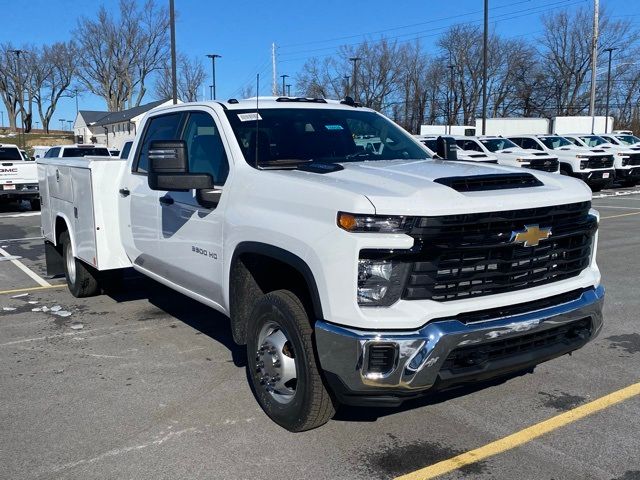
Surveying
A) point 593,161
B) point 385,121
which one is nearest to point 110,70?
point 593,161

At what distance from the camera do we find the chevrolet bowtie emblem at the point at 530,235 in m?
3.36

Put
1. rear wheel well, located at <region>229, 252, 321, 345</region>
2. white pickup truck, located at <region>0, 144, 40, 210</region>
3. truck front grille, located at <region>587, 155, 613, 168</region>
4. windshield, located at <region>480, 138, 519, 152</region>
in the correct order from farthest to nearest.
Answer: windshield, located at <region>480, 138, 519, 152</region> → truck front grille, located at <region>587, 155, 613, 168</region> → white pickup truck, located at <region>0, 144, 40, 210</region> → rear wheel well, located at <region>229, 252, 321, 345</region>

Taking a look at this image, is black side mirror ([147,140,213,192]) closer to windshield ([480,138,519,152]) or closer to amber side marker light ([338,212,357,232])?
amber side marker light ([338,212,357,232])

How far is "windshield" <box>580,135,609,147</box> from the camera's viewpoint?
2442 cm

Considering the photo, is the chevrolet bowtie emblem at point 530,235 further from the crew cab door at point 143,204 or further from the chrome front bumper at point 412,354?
the crew cab door at point 143,204

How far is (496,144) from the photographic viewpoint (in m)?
22.0

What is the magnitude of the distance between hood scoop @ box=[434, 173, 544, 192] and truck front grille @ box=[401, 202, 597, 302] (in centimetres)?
22

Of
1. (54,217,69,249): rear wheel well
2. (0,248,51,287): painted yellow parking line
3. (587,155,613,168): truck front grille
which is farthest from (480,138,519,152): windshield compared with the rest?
(54,217,69,249): rear wheel well

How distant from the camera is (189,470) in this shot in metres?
3.40

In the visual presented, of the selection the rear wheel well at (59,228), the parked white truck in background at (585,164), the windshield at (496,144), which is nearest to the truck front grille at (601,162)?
the parked white truck in background at (585,164)

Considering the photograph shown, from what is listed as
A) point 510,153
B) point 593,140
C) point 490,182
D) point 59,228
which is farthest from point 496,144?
point 490,182

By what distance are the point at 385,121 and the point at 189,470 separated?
3216 mm

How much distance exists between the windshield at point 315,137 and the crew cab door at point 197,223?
0.74 feet

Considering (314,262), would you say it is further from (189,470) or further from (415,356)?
(189,470)
